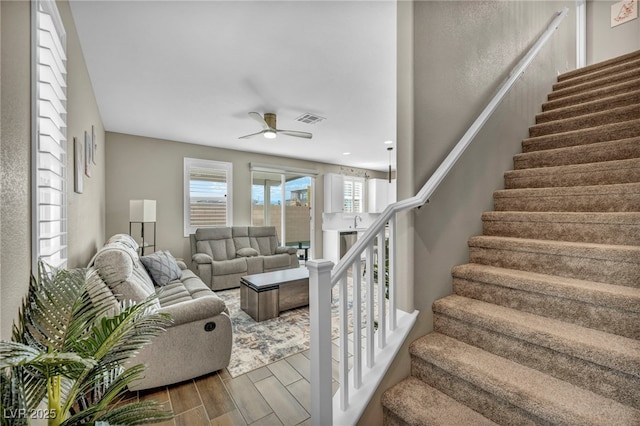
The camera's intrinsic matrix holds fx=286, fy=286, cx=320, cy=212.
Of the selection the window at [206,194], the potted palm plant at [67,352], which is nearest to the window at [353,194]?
the window at [206,194]

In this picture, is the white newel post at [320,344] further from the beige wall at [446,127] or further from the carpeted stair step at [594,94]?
the carpeted stair step at [594,94]

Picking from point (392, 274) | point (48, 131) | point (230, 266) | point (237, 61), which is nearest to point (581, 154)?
point (392, 274)

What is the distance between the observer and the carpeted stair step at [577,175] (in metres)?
1.88

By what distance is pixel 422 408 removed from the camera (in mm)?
1381

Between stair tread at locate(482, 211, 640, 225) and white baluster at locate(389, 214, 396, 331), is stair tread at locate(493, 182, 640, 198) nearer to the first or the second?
stair tread at locate(482, 211, 640, 225)

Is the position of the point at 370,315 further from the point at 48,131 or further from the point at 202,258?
the point at 202,258

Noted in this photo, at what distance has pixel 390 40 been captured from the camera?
2295 mm

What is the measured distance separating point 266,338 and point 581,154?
3.14 meters

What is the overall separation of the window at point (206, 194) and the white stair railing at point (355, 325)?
478cm

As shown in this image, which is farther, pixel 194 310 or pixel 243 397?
pixel 194 310

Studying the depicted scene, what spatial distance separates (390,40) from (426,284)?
1905mm

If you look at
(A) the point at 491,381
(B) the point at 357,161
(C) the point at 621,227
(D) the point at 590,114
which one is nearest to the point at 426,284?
(A) the point at 491,381

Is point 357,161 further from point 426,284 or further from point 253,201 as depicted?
point 426,284

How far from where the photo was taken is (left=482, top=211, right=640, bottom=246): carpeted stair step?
5.29ft
